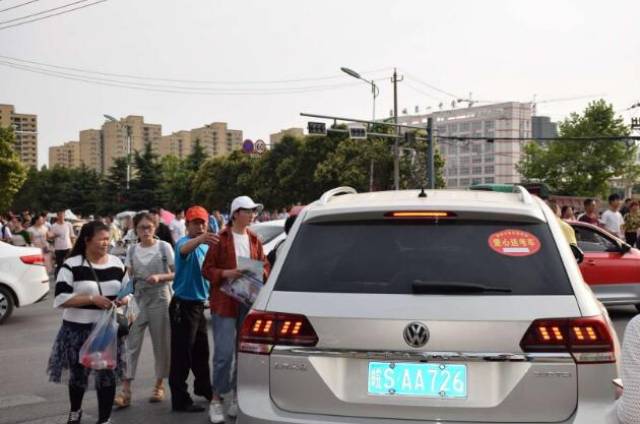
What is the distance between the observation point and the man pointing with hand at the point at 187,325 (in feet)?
20.7

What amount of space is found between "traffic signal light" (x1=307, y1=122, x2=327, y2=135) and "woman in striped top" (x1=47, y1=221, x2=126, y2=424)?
101 ft

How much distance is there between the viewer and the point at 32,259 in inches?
Answer: 482

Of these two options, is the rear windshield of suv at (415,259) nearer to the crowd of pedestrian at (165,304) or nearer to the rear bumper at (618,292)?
the crowd of pedestrian at (165,304)

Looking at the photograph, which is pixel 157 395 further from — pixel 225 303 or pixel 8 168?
pixel 8 168

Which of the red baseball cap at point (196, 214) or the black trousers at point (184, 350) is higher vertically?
the red baseball cap at point (196, 214)

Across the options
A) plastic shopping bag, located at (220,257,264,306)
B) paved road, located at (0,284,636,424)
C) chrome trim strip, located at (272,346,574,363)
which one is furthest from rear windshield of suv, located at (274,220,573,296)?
paved road, located at (0,284,636,424)

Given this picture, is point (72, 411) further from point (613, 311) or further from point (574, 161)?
point (574, 161)

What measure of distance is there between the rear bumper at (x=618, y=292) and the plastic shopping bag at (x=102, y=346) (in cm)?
807

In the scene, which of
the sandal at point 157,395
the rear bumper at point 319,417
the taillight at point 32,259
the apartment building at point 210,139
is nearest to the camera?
the rear bumper at point 319,417

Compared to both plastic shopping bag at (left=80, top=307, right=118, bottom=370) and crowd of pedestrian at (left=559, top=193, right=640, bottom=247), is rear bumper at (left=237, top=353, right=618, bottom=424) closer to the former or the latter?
plastic shopping bag at (left=80, top=307, right=118, bottom=370)

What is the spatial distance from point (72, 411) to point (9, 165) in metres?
45.6

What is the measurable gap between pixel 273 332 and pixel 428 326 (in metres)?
0.68

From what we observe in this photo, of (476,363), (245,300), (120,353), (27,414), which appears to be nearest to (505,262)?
(476,363)

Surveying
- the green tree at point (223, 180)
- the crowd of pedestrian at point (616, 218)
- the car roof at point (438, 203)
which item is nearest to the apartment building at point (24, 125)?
the green tree at point (223, 180)
